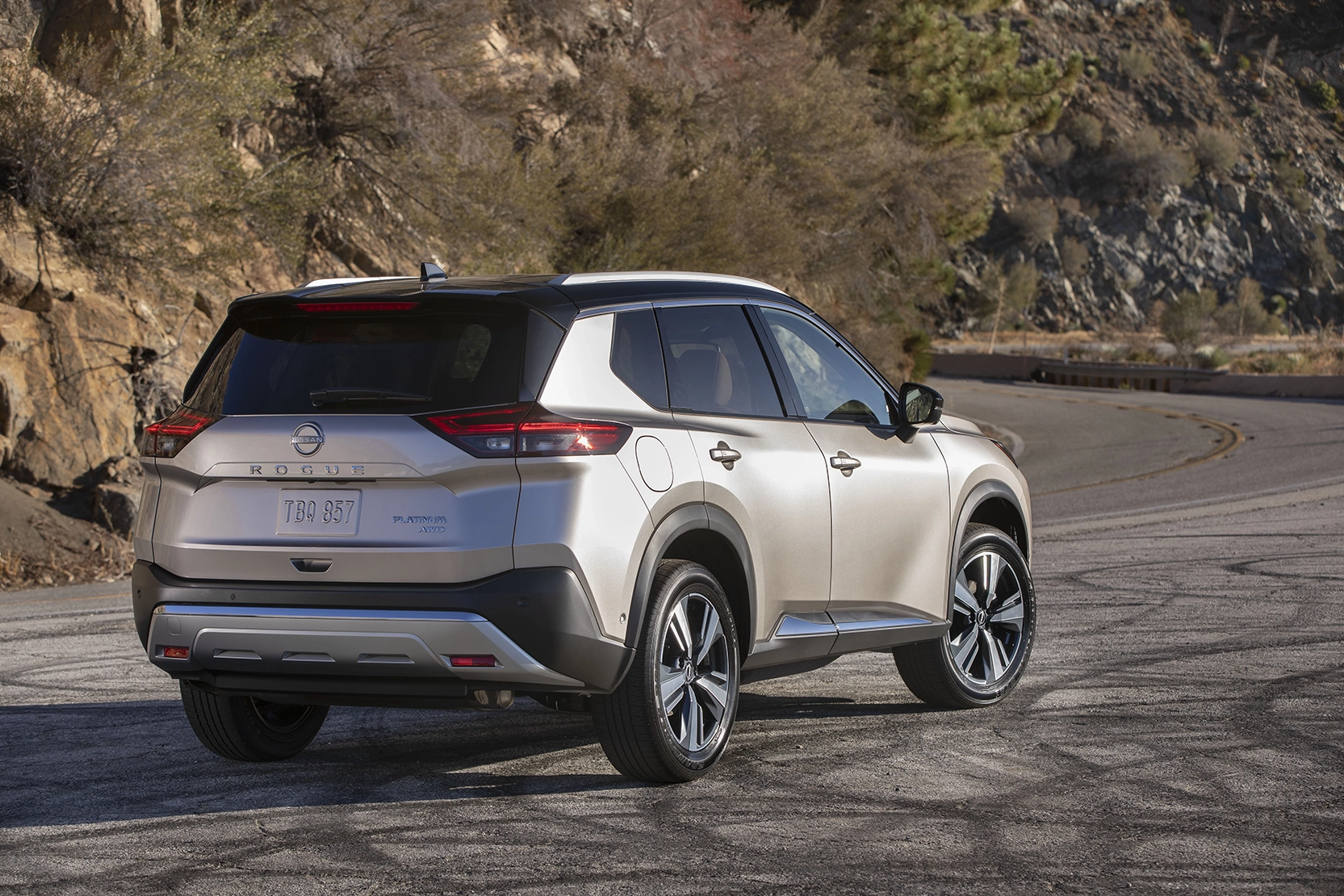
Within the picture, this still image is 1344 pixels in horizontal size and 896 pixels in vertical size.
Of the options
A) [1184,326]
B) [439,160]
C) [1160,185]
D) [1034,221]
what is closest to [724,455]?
[439,160]

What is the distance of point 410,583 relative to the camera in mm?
4961

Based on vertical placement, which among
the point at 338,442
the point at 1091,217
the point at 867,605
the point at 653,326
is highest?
the point at 1091,217

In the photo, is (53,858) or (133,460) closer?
(53,858)

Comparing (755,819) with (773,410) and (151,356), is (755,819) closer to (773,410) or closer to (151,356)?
(773,410)

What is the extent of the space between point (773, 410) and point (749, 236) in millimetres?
22641

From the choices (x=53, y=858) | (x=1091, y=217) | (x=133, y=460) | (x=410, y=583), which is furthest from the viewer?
(x=1091, y=217)

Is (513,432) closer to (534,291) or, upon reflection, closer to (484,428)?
(484,428)

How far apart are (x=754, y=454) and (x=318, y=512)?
1.68 metres

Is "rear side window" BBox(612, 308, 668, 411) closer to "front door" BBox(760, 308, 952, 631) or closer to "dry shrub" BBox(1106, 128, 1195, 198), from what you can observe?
"front door" BBox(760, 308, 952, 631)

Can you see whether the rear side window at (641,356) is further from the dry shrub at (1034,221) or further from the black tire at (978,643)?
the dry shrub at (1034,221)

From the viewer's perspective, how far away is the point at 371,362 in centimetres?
528

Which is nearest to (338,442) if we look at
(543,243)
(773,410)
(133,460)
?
(773,410)

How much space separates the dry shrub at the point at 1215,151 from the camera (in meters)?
111

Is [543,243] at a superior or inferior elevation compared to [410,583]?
superior
